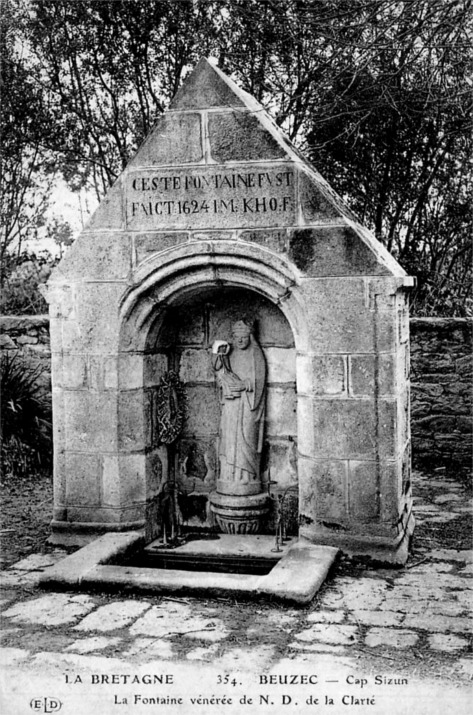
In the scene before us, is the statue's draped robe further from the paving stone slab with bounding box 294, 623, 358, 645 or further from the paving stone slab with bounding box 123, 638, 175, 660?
the paving stone slab with bounding box 123, 638, 175, 660

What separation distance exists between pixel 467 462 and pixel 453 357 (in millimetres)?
1219

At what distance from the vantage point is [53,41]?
11133 mm

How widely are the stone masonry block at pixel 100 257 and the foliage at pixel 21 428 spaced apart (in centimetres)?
350

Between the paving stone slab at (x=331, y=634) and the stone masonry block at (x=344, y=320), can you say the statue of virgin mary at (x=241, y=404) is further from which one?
the paving stone slab at (x=331, y=634)

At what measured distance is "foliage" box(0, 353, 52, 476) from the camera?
356 inches

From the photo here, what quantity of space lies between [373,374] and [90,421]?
216cm

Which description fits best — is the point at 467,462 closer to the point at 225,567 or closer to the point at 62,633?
the point at 225,567

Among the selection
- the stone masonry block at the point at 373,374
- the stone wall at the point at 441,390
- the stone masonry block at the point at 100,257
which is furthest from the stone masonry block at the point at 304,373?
the stone wall at the point at 441,390

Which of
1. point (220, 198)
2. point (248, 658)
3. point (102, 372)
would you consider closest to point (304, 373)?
point (220, 198)

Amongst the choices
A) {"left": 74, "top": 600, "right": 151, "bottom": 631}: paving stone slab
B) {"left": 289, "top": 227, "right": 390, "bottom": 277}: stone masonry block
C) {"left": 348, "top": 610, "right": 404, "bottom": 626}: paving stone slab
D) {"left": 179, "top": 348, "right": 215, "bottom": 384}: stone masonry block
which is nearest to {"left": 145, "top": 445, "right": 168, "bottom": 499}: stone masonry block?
{"left": 179, "top": 348, "right": 215, "bottom": 384}: stone masonry block

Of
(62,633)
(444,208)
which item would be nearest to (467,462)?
(444,208)

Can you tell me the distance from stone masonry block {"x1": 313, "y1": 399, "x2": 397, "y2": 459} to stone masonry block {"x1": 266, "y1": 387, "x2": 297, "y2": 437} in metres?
0.67

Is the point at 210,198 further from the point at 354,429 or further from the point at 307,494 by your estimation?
the point at 307,494

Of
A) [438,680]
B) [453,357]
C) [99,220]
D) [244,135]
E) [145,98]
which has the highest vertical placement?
[145,98]
